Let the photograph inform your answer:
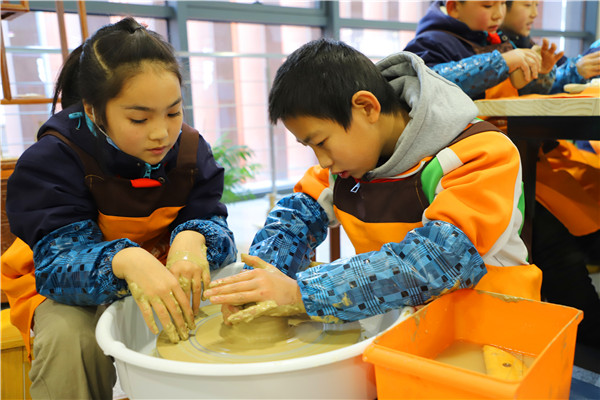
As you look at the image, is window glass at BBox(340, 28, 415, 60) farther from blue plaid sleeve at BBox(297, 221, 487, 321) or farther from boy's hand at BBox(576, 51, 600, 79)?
blue plaid sleeve at BBox(297, 221, 487, 321)

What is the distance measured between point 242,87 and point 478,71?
3.22 metres

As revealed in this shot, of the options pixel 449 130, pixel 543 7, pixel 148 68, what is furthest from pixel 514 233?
pixel 543 7

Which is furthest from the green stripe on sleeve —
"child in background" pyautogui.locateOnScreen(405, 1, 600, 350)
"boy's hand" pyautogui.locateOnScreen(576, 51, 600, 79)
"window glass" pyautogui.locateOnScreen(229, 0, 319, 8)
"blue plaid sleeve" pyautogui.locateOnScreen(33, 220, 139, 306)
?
"window glass" pyautogui.locateOnScreen(229, 0, 319, 8)

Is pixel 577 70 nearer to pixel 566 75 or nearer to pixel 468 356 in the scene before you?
pixel 566 75

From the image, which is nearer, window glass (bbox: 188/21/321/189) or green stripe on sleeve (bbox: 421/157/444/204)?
green stripe on sleeve (bbox: 421/157/444/204)

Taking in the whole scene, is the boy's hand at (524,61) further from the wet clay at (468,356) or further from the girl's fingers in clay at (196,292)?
the girl's fingers in clay at (196,292)

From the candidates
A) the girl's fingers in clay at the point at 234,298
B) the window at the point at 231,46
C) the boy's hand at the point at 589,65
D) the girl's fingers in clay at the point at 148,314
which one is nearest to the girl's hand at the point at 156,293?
the girl's fingers in clay at the point at 148,314

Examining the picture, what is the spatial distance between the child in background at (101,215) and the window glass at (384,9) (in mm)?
3718

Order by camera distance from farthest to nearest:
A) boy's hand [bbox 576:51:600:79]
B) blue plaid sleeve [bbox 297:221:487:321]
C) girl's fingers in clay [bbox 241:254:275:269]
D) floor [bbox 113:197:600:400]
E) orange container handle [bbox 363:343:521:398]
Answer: boy's hand [bbox 576:51:600:79]
floor [bbox 113:197:600:400]
girl's fingers in clay [bbox 241:254:275:269]
blue plaid sleeve [bbox 297:221:487:321]
orange container handle [bbox 363:343:521:398]

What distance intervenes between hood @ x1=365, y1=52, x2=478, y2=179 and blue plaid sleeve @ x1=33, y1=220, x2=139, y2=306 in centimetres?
58

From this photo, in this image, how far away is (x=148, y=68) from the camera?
1067 mm

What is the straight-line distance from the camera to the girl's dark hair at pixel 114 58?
106 cm

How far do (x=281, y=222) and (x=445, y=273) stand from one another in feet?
1.57

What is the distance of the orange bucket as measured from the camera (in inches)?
25.6
